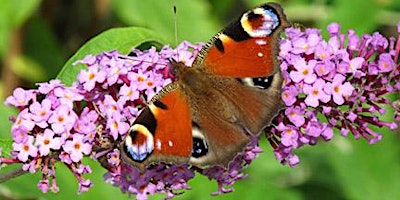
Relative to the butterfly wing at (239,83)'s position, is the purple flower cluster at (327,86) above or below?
below

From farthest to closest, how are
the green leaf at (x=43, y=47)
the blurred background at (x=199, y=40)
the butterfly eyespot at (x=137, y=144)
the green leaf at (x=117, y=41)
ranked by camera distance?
the green leaf at (x=43, y=47) → the blurred background at (x=199, y=40) → the green leaf at (x=117, y=41) → the butterfly eyespot at (x=137, y=144)

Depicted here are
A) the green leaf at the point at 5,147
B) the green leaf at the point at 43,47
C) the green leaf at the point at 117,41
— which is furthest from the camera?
the green leaf at the point at 43,47

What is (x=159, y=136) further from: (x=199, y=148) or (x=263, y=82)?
(x=263, y=82)

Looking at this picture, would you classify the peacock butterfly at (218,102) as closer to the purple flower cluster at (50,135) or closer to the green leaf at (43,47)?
the purple flower cluster at (50,135)

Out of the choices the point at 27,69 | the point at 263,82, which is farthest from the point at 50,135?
the point at 27,69

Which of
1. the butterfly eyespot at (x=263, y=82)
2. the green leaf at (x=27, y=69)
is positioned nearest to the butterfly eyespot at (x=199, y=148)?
the butterfly eyespot at (x=263, y=82)

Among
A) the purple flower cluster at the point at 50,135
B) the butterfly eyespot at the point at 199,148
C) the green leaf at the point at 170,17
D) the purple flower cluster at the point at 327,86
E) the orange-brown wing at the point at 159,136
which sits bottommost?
the purple flower cluster at the point at 327,86

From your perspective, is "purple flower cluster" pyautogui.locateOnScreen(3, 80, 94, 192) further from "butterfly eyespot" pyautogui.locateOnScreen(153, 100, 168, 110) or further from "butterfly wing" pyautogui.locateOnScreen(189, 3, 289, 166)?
"butterfly wing" pyautogui.locateOnScreen(189, 3, 289, 166)

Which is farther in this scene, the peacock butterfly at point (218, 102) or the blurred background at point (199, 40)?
the blurred background at point (199, 40)

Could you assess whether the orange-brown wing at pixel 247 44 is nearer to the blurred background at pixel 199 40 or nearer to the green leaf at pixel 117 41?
the green leaf at pixel 117 41
